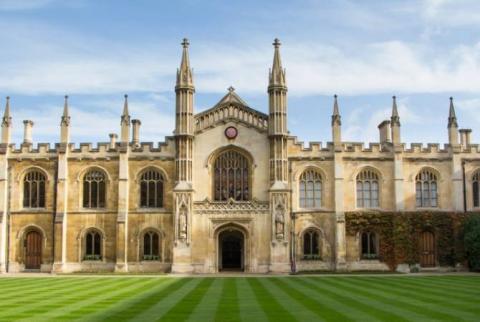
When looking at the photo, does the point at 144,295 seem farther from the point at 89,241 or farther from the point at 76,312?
the point at 89,241

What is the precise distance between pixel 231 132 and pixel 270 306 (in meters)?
26.0

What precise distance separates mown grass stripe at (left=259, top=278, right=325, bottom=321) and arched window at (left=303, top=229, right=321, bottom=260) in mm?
16727

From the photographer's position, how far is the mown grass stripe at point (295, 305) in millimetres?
19203

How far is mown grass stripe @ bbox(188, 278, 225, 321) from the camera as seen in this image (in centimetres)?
1900

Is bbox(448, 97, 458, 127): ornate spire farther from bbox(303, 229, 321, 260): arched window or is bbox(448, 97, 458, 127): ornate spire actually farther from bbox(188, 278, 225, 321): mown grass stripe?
bbox(188, 278, 225, 321): mown grass stripe

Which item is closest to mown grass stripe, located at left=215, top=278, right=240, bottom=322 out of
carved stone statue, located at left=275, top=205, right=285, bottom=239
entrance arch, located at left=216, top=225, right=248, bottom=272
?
carved stone statue, located at left=275, top=205, right=285, bottom=239

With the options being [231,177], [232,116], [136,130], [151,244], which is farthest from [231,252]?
[136,130]

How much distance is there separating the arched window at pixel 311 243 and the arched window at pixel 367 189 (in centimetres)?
392

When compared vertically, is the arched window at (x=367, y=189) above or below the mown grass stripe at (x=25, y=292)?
above

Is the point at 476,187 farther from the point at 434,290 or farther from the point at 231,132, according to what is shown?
the point at 434,290

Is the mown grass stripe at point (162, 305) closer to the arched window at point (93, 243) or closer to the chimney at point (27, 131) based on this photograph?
the arched window at point (93, 243)

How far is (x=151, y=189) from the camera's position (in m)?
47.1

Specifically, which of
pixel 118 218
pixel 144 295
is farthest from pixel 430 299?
pixel 118 218

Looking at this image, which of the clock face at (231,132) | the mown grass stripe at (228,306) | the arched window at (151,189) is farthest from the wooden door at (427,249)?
the mown grass stripe at (228,306)
